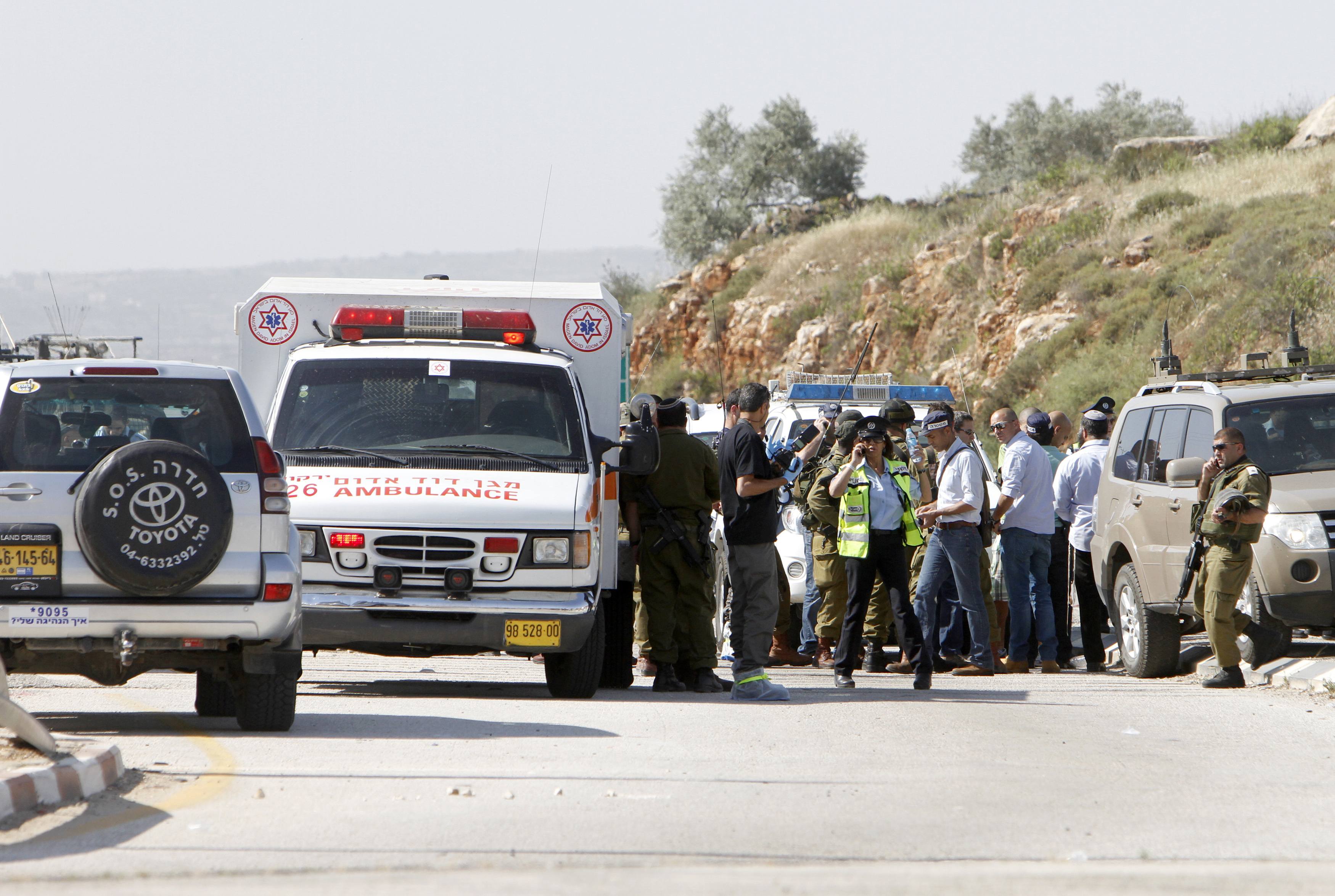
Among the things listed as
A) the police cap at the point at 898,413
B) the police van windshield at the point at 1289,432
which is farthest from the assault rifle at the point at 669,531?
the police van windshield at the point at 1289,432

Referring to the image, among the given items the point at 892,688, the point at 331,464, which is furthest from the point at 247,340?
the point at 892,688

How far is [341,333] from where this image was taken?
1105 centimetres

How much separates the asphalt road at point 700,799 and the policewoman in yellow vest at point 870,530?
818 mm

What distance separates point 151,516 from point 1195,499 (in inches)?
281

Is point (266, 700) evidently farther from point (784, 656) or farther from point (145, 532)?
point (784, 656)

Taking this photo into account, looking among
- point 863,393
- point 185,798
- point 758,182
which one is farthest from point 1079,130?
point 185,798

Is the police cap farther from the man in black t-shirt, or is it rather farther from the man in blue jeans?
the man in black t-shirt

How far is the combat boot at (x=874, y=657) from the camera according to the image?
→ 1289cm

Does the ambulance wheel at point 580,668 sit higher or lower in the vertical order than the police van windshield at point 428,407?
lower

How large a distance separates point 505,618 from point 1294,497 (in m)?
5.28

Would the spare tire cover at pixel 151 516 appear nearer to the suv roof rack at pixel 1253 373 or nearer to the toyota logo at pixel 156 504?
the toyota logo at pixel 156 504

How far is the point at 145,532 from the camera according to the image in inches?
300

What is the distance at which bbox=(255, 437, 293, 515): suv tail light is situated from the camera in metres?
7.96

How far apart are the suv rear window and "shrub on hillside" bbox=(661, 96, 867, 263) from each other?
55.0 m
